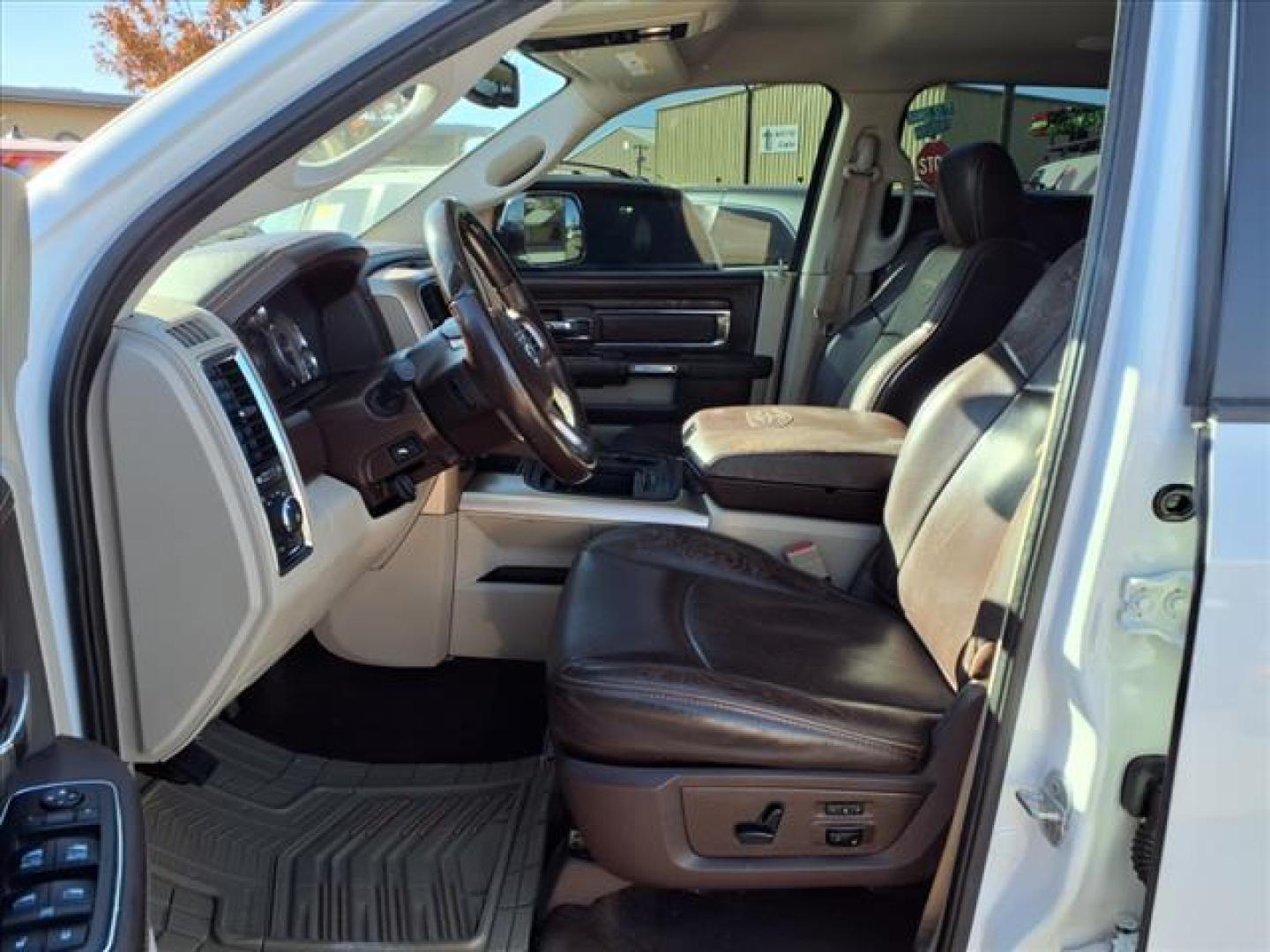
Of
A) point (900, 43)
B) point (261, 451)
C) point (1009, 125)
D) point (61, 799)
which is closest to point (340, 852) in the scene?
point (261, 451)

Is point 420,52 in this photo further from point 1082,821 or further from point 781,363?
point 781,363

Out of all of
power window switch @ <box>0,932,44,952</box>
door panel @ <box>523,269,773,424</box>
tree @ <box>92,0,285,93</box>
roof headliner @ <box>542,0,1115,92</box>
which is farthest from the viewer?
tree @ <box>92,0,285,93</box>

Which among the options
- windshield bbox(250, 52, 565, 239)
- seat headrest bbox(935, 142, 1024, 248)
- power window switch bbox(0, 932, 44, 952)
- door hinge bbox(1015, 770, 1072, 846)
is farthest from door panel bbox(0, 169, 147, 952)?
seat headrest bbox(935, 142, 1024, 248)

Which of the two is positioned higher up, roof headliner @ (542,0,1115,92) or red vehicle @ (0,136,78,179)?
roof headliner @ (542,0,1115,92)

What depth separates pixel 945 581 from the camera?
1.73 metres

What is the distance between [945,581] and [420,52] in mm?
1103

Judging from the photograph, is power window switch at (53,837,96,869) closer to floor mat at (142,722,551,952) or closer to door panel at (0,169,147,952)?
door panel at (0,169,147,952)

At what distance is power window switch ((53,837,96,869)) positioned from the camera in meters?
0.83

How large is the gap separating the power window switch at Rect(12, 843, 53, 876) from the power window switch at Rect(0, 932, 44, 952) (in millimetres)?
48

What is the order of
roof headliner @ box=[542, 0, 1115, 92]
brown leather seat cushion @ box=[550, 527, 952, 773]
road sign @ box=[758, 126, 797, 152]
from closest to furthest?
brown leather seat cushion @ box=[550, 527, 952, 773] < roof headliner @ box=[542, 0, 1115, 92] < road sign @ box=[758, 126, 797, 152]

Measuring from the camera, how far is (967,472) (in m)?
1.83

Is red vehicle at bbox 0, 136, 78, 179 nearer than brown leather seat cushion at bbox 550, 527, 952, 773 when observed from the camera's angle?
Yes

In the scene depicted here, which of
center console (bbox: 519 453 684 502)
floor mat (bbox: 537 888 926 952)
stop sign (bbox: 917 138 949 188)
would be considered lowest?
floor mat (bbox: 537 888 926 952)

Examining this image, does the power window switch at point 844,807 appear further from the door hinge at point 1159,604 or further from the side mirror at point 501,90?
the side mirror at point 501,90
